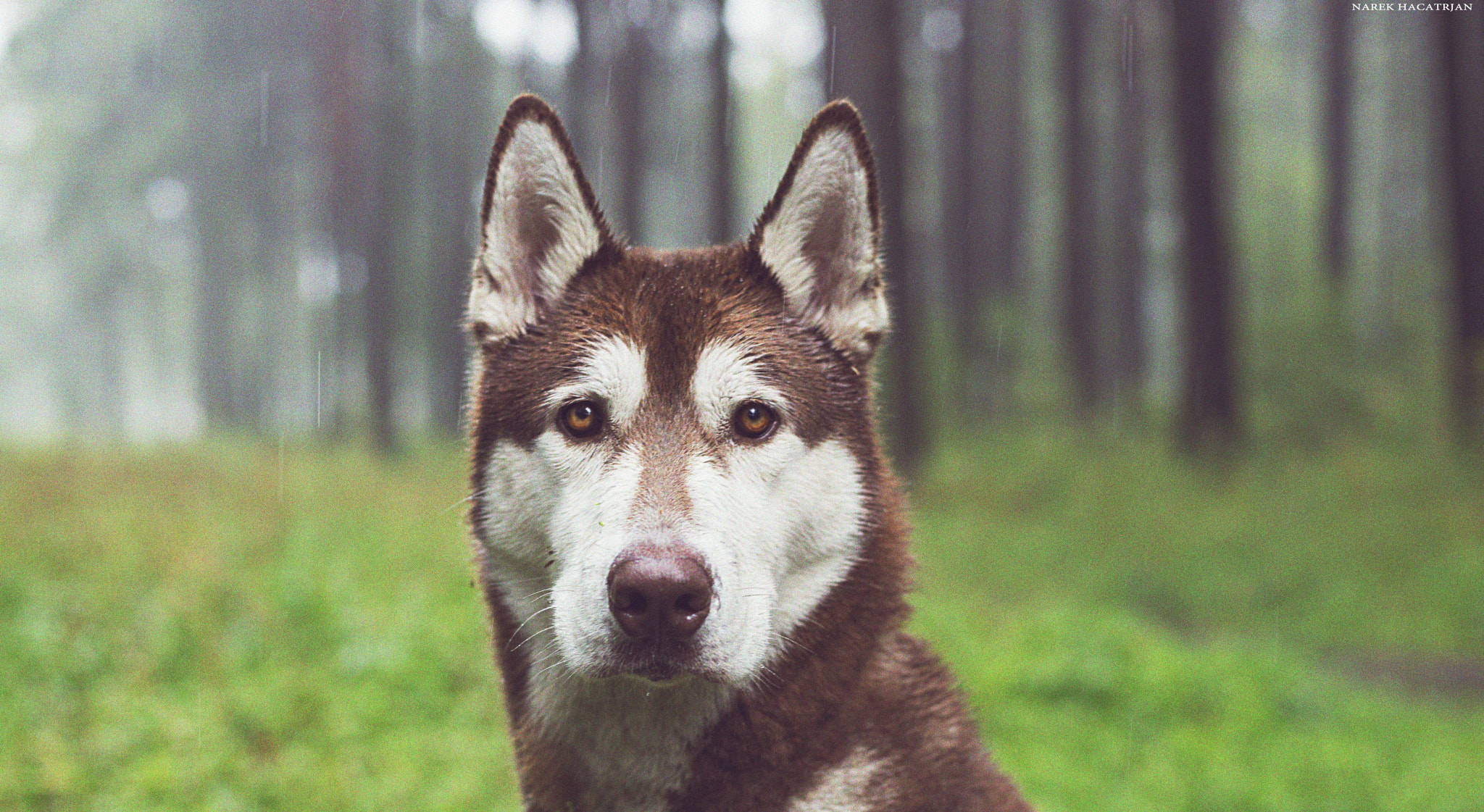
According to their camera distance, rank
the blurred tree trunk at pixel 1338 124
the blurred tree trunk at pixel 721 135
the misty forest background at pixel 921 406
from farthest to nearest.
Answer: the blurred tree trunk at pixel 1338 124 → the blurred tree trunk at pixel 721 135 → the misty forest background at pixel 921 406

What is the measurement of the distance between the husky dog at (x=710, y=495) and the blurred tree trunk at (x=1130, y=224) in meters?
21.1

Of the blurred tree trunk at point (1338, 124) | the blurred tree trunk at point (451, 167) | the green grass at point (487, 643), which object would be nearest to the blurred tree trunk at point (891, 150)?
the green grass at point (487, 643)

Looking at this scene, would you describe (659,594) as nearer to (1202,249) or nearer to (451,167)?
(1202,249)

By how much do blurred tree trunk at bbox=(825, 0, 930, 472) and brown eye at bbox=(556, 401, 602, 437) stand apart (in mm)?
8050

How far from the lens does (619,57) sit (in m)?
19.1

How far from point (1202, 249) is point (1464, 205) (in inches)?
163

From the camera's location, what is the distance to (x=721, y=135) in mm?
14281

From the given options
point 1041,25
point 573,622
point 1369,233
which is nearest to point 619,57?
point 1041,25

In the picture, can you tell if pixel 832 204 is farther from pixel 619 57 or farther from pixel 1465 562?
pixel 619 57

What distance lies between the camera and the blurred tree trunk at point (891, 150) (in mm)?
11094

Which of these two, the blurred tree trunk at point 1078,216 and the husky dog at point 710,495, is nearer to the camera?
the husky dog at point 710,495

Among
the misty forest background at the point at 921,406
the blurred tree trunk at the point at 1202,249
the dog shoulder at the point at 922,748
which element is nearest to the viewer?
the dog shoulder at the point at 922,748

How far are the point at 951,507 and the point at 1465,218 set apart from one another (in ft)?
26.9

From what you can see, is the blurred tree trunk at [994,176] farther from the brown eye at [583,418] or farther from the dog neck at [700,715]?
the brown eye at [583,418]
